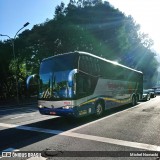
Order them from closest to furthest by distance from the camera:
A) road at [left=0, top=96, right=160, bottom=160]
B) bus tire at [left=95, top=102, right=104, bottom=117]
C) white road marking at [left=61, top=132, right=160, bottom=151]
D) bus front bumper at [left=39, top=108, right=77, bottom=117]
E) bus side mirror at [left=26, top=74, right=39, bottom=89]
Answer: road at [left=0, top=96, right=160, bottom=160]
white road marking at [left=61, top=132, right=160, bottom=151]
bus front bumper at [left=39, top=108, right=77, bottom=117]
bus side mirror at [left=26, top=74, right=39, bottom=89]
bus tire at [left=95, top=102, right=104, bottom=117]

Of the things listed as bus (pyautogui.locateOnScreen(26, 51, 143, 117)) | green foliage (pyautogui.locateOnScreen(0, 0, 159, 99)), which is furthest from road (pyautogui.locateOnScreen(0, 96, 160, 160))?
green foliage (pyautogui.locateOnScreen(0, 0, 159, 99))

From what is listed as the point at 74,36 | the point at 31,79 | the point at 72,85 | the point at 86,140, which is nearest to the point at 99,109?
the point at 72,85

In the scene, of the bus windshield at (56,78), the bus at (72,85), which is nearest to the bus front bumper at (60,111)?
the bus at (72,85)

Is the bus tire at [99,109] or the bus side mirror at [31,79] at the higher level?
the bus side mirror at [31,79]

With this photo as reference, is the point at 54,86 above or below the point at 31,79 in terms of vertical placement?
below

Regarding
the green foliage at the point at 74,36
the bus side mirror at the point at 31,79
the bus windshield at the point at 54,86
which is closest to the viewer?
the bus windshield at the point at 54,86

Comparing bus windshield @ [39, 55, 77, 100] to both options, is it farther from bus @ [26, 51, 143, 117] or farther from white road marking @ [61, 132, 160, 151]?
white road marking @ [61, 132, 160, 151]

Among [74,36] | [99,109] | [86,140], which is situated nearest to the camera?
[86,140]

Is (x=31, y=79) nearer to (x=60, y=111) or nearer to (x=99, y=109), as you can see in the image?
(x=60, y=111)

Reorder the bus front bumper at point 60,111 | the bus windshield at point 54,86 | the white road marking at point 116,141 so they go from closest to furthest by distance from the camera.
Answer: the white road marking at point 116,141
the bus front bumper at point 60,111
the bus windshield at point 54,86

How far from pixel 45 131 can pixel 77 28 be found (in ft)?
92.4

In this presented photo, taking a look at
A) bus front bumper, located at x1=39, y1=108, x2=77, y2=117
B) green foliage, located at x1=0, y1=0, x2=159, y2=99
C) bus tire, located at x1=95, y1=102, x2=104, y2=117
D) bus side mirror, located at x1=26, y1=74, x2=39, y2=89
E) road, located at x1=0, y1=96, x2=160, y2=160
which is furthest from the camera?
green foliage, located at x1=0, y1=0, x2=159, y2=99

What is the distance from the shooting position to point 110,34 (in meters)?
38.2

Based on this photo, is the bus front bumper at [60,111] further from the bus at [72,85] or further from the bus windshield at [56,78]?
the bus windshield at [56,78]
